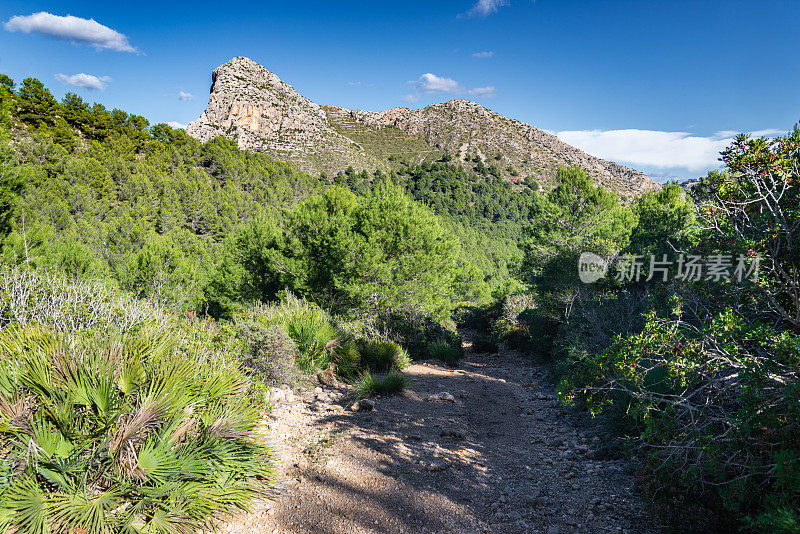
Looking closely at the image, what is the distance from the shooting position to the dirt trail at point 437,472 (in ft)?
11.7

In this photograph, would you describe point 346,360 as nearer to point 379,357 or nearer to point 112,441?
point 379,357

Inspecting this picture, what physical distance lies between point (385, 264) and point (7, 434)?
9798 mm

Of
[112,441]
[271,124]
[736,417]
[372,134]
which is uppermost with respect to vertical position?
[372,134]

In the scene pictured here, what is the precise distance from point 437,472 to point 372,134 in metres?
62.7

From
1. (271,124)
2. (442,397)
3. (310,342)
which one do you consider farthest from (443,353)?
(271,124)

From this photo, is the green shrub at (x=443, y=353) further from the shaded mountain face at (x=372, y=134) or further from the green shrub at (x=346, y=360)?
the shaded mountain face at (x=372, y=134)

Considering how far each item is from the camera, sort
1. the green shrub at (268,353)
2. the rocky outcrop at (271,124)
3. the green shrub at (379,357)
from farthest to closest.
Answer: the rocky outcrop at (271,124), the green shrub at (379,357), the green shrub at (268,353)

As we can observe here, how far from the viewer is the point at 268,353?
6.82m

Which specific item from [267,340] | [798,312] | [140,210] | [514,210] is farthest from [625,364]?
[514,210]

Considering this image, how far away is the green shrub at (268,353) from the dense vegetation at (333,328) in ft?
0.12

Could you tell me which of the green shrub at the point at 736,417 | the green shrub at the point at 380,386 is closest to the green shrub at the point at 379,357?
the green shrub at the point at 380,386

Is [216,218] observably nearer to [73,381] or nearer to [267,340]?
[267,340]

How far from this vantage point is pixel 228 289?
1573cm

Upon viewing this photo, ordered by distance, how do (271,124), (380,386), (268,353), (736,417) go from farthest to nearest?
(271,124) → (380,386) → (268,353) → (736,417)
